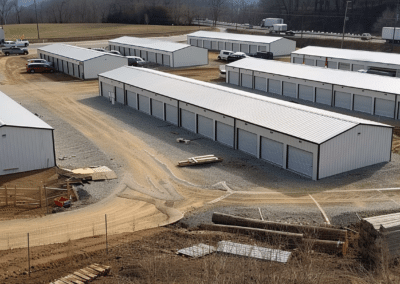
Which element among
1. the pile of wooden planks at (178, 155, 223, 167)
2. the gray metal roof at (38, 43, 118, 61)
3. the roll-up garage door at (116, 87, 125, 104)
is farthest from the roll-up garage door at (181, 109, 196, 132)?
the gray metal roof at (38, 43, 118, 61)

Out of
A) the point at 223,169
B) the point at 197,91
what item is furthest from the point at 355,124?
the point at 197,91

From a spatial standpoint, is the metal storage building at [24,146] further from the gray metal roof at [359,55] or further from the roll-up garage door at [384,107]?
the gray metal roof at [359,55]

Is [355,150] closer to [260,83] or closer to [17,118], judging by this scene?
[17,118]

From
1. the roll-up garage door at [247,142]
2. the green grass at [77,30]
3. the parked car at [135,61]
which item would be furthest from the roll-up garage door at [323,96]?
the green grass at [77,30]

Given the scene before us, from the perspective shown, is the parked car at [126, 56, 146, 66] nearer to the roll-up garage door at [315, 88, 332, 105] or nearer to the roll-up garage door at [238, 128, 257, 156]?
the roll-up garage door at [315, 88, 332, 105]

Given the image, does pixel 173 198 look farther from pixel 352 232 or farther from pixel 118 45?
pixel 118 45

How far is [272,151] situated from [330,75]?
21143mm

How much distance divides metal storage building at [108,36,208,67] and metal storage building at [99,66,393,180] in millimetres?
30558

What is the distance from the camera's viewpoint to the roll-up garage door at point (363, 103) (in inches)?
1817

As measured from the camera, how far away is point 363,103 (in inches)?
1836

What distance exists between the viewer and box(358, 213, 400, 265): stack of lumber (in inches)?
773

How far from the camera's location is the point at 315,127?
32000 mm

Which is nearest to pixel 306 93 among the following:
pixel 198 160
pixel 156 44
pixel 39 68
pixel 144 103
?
pixel 144 103

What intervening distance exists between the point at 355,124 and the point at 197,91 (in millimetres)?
15769
